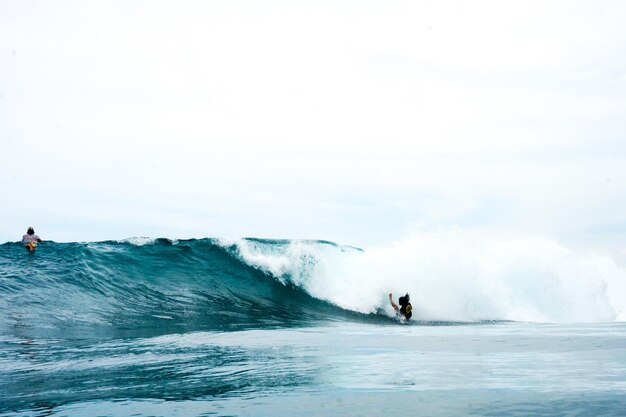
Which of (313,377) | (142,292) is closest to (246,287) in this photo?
(142,292)

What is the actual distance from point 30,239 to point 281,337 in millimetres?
15341

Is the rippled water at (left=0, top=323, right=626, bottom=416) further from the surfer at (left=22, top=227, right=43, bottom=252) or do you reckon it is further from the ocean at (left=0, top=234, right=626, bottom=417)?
the surfer at (left=22, top=227, right=43, bottom=252)

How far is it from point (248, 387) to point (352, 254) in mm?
20325

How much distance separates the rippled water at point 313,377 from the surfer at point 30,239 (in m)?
13.6

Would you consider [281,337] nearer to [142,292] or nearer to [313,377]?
[313,377]

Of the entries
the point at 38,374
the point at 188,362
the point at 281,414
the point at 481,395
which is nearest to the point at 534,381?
the point at 481,395

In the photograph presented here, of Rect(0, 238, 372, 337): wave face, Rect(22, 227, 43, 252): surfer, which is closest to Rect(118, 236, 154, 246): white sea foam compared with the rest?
Rect(0, 238, 372, 337): wave face

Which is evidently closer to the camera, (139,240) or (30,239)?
(30,239)

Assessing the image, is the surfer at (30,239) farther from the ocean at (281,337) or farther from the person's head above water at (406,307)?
the person's head above water at (406,307)

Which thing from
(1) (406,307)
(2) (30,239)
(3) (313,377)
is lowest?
(3) (313,377)

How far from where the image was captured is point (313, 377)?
6.73 m

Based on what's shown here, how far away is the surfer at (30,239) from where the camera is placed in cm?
2320

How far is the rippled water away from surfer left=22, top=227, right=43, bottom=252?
1357cm

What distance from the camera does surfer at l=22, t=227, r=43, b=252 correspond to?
23.2 metres
